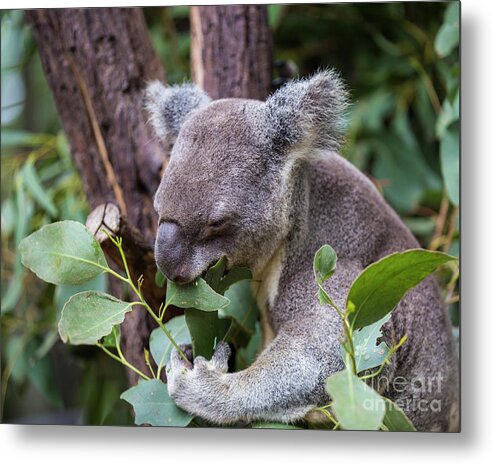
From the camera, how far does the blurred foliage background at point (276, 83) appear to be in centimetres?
258

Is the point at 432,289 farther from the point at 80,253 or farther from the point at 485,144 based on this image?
the point at 80,253

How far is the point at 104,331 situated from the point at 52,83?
1101mm

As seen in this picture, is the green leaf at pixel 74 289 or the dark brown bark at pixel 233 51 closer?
the dark brown bark at pixel 233 51

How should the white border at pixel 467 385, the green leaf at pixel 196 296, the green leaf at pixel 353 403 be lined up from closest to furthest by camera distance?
the green leaf at pixel 353 403, the green leaf at pixel 196 296, the white border at pixel 467 385

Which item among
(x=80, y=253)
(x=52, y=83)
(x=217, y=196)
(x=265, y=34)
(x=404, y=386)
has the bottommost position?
(x=404, y=386)

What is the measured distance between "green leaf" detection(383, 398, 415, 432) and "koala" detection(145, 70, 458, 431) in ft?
0.37

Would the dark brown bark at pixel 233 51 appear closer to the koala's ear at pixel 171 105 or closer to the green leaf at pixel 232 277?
the koala's ear at pixel 171 105

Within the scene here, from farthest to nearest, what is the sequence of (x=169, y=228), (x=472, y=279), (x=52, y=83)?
1. (x=52, y=83)
2. (x=472, y=279)
3. (x=169, y=228)

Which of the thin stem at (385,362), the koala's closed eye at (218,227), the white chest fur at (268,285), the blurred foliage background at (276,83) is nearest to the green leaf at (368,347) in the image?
the thin stem at (385,362)

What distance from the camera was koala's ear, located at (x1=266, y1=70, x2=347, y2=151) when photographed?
1.90m

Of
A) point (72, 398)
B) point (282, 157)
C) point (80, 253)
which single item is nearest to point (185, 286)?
point (80, 253)

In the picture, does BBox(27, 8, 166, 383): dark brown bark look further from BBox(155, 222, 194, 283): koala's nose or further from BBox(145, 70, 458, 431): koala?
BBox(155, 222, 194, 283): koala's nose

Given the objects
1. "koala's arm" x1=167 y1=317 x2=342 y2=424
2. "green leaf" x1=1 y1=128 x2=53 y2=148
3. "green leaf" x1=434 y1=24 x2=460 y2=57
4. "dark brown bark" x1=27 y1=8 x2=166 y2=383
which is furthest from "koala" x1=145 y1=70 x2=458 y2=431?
"green leaf" x1=1 y1=128 x2=53 y2=148

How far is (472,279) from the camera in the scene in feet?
6.86
